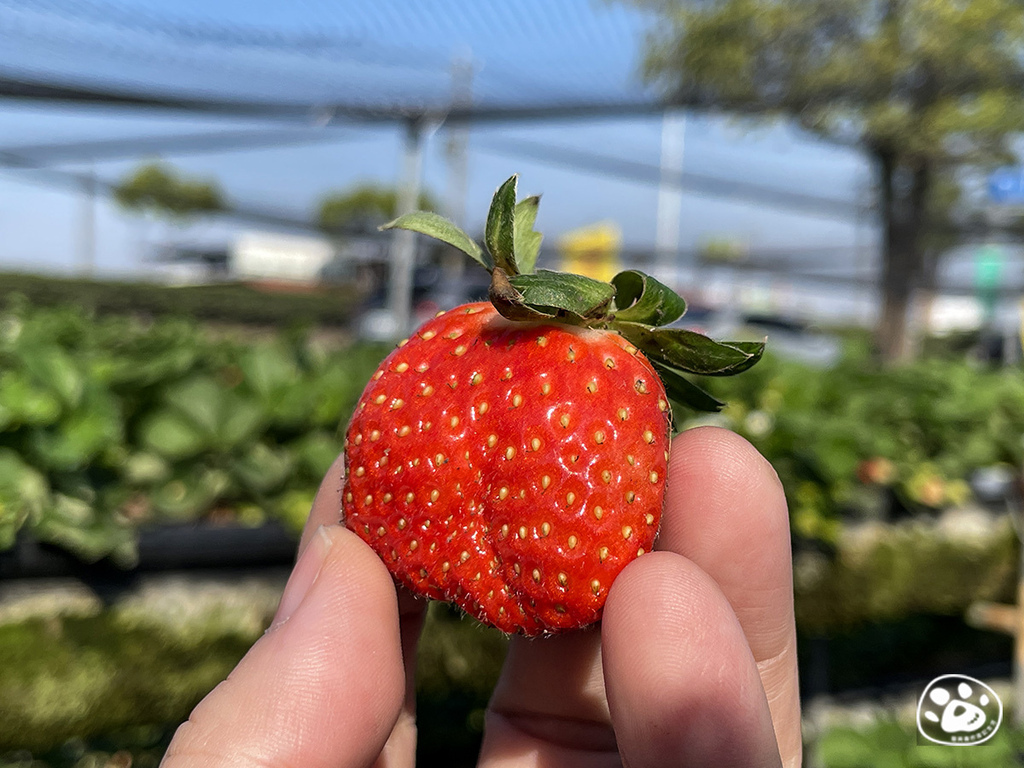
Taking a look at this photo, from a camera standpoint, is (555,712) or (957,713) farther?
(957,713)

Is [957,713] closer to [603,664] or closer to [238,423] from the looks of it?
[603,664]

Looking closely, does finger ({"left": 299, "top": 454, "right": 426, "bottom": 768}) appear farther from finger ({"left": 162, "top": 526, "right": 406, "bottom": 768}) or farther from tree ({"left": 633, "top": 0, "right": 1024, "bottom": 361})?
tree ({"left": 633, "top": 0, "right": 1024, "bottom": 361})

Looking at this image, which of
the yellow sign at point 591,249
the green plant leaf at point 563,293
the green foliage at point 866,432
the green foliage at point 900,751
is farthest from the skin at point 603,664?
the yellow sign at point 591,249

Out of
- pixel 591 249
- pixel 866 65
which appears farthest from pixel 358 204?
pixel 866 65

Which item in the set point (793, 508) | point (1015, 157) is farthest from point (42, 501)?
point (1015, 157)

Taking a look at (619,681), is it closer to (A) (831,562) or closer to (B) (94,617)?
(B) (94,617)

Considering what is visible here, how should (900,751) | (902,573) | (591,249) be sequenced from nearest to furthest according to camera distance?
1. (900,751)
2. (902,573)
3. (591,249)

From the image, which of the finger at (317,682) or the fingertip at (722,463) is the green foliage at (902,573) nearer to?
the fingertip at (722,463)
